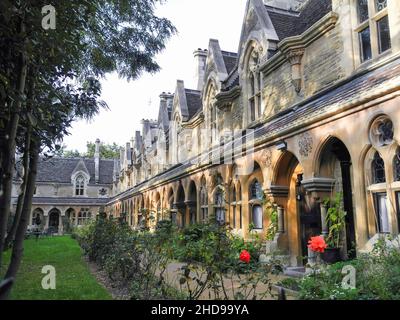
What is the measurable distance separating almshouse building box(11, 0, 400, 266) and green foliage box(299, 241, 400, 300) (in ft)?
1.89

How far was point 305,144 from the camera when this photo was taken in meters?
7.62

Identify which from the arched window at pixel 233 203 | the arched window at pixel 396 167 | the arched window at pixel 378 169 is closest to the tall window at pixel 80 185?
the arched window at pixel 233 203

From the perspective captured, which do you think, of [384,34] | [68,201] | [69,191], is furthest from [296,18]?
[69,191]

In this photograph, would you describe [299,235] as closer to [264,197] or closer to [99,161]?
[264,197]

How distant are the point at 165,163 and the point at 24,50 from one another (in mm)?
20530

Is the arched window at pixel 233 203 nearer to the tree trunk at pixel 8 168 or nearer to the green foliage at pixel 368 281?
the green foliage at pixel 368 281

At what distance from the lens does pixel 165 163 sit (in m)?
25.0

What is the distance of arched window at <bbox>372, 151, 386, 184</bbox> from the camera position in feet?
20.5

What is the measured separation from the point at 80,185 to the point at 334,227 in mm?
49147

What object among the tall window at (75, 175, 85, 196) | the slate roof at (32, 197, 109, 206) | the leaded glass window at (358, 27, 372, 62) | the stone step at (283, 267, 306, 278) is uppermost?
the tall window at (75, 175, 85, 196)

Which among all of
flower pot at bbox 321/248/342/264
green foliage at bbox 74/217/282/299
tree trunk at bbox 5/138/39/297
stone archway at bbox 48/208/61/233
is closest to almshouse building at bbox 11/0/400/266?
flower pot at bbox 321/248/342/264

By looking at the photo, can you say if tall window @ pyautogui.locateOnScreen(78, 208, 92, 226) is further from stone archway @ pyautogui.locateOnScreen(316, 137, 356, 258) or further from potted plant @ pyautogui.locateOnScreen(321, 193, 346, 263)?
potted plant @ pyautogui.locateOnScreen(321, 193, 346, 263)

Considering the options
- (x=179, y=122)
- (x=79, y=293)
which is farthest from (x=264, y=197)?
(x=179, y=122)
